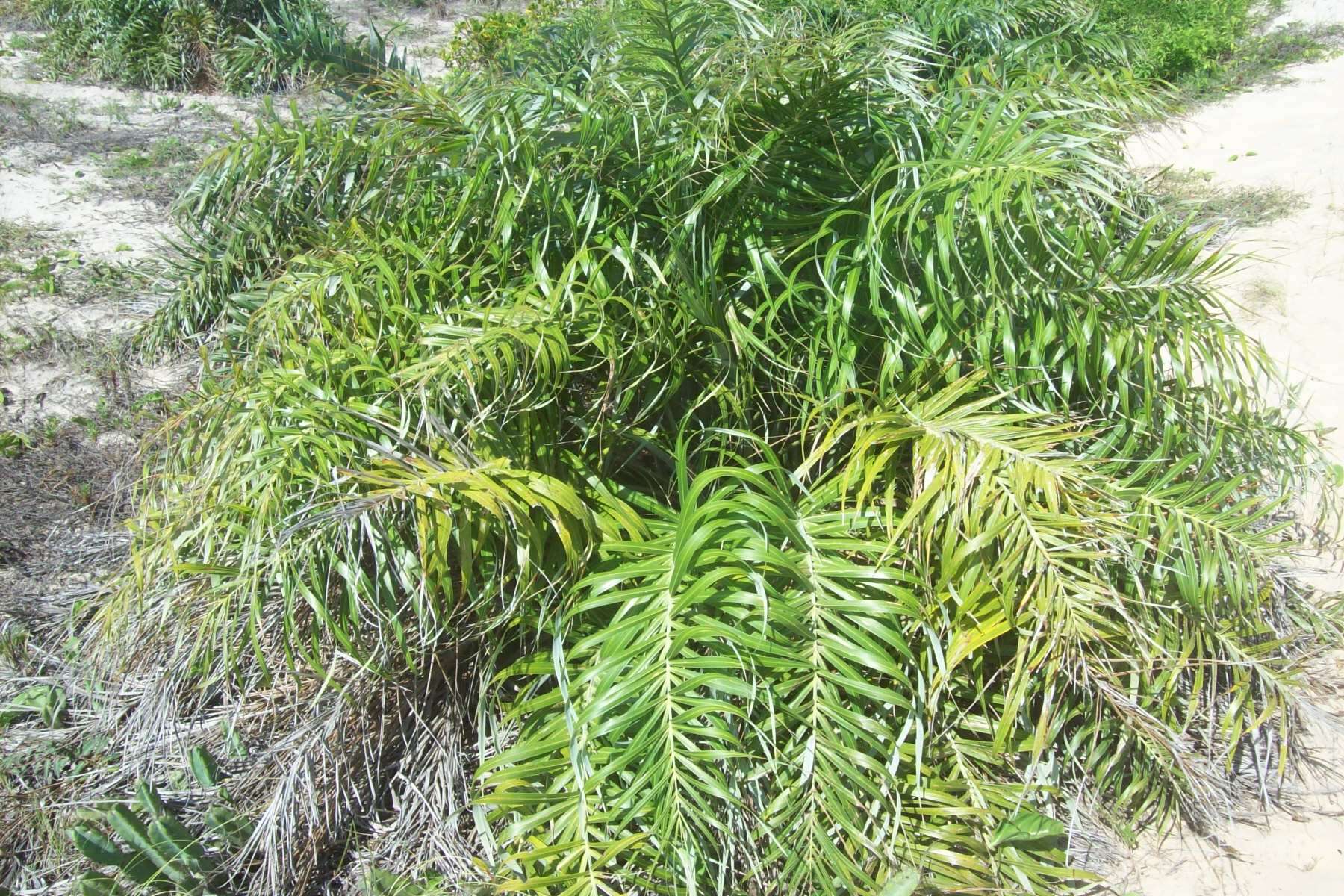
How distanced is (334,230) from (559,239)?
70cm

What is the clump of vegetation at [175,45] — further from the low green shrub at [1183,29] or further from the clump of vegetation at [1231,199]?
the low green shrub at [1183,29]

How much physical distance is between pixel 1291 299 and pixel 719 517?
3174 millimetres

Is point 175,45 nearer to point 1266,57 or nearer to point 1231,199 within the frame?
point 1231,199

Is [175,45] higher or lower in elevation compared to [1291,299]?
lower

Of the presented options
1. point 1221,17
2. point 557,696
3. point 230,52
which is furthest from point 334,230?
point 1221,17

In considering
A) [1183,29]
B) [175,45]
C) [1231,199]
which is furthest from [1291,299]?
[175,45]

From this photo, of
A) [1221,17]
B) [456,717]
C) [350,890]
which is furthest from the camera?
[1221,17]

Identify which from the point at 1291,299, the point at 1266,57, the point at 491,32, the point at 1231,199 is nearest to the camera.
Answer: the point at 1291,299

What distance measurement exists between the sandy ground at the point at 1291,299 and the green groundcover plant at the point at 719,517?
→ 118 millimetres

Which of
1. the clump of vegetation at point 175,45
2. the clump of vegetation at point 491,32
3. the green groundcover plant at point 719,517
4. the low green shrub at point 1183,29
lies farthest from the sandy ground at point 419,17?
the green groundcover plant at point 719,517

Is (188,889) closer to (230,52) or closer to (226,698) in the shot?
(226,698)

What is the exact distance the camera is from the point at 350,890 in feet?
6.96

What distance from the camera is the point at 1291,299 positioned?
13.4 feet

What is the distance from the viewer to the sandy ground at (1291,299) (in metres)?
2.17
